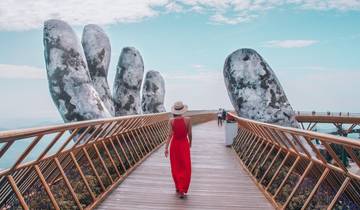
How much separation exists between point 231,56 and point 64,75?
7.01m

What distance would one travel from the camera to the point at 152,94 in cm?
3281

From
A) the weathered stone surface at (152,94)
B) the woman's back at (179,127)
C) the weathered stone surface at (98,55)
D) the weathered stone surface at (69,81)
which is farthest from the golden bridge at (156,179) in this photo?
the weathered stone surface at (152,94)

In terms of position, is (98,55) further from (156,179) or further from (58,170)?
(58,170)

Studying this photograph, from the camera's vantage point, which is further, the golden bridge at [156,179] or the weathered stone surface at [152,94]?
the weathered stone surface at [152,94]

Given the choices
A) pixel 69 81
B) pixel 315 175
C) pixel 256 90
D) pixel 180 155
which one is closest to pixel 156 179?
pixel 180 155

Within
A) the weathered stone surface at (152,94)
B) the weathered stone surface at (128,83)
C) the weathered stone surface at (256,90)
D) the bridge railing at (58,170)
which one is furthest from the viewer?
the weathered stone surface at (152,94)

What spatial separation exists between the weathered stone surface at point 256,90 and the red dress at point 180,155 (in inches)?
331

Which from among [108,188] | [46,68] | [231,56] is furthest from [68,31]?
[108,188]

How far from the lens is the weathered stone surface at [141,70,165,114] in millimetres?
32625

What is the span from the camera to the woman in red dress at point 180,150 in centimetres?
749

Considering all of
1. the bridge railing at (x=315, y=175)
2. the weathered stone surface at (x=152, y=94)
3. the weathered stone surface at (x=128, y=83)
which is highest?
the bridge railing at (x=315, y=175)

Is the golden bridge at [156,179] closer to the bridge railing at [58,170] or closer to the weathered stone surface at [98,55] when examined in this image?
the bridge railing at [58,170]

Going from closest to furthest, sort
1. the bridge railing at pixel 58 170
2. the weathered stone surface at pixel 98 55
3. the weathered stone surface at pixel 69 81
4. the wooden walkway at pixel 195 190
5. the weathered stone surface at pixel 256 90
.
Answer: the bridge railing at pixel 58 170 < the wooden walkway at pixel 195 190 < the weathered stone surface at pixel 256 90 < the weathered stone surface at pixel 69 81 < the weathered stone surface at pixel 98 55

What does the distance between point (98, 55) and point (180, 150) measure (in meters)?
17.1
